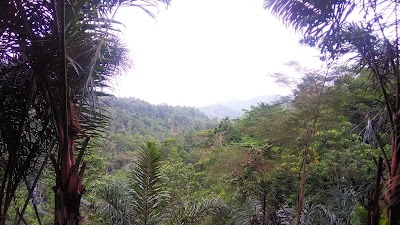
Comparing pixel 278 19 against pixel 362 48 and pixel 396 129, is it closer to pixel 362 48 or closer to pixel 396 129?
pixel 362 48

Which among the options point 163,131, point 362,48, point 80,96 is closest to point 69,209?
point 80,96

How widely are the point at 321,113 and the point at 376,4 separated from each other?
16.0 feet

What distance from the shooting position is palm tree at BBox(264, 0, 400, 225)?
7.39ft

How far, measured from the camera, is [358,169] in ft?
23.5

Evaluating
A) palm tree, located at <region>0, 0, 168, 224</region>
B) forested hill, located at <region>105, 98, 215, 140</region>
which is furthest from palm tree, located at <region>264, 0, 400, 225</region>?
forested hill, located at <region>105, 98, 215, 140</region>

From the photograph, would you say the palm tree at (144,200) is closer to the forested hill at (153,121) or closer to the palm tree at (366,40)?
the palm tree at (366,40)

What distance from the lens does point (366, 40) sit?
8.25 ft

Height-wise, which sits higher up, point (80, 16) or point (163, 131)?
point (80, 16)

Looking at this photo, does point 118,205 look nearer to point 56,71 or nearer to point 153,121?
point 56,71

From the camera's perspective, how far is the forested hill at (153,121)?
2679cm

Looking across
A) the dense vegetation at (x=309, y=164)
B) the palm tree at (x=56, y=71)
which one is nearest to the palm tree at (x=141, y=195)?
the dense vegetation at (x=309, y=164)

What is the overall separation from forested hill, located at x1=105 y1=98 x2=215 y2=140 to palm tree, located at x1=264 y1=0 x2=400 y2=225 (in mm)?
21640

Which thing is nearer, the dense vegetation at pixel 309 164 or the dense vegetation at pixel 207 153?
the dense vegetation at pixel 207 153

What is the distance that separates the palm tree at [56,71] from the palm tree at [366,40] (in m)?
1.35
